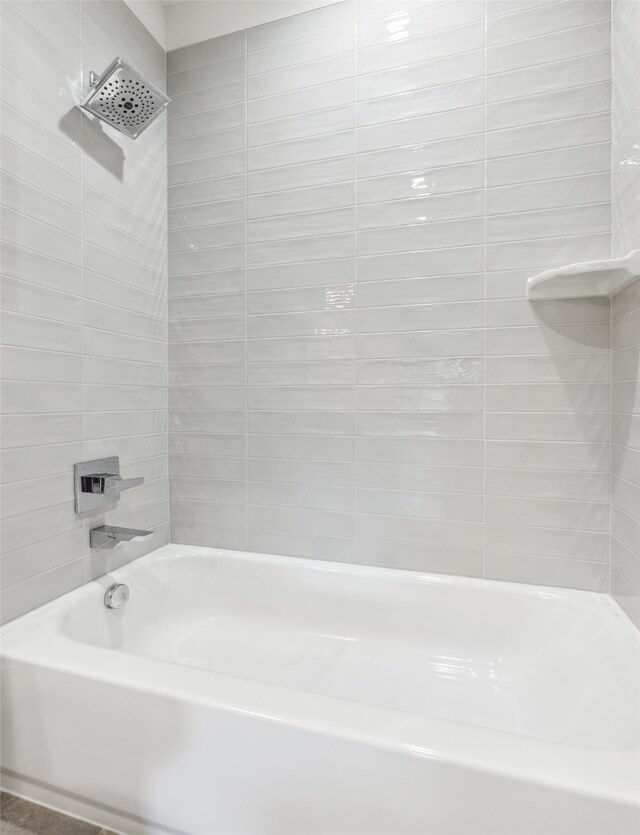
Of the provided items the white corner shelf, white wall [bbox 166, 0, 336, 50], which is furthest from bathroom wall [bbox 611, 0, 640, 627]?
white wall [bbox 166, 0, 336, 50]

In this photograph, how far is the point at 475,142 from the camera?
154cm

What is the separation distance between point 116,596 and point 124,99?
1686 millimetres

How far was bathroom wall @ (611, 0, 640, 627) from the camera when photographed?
4.02ft

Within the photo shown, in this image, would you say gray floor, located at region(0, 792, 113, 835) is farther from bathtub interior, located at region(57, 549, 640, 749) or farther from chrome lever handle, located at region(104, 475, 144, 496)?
chrome lever handle, located at region(104, 475, 144, 496)

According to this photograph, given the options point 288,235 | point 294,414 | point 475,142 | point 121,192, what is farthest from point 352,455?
point 121,192

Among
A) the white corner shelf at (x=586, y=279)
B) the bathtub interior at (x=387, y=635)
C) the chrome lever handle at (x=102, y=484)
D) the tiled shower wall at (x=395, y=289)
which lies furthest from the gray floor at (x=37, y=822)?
the white corner shelf at (x=586, y=279)

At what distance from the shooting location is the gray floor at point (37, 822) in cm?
105

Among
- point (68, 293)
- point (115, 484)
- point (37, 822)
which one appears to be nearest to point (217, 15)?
point (68, 293)

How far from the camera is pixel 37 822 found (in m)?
1.07

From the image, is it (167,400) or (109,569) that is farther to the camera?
(167,400)

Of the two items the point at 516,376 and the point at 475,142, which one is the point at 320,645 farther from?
the point at 475,142

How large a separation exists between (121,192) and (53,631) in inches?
59.4

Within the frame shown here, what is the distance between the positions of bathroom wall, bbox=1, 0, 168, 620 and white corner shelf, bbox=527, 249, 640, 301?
58.1 inches

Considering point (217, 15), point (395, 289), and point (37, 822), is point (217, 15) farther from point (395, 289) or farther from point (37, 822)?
point (37, 822)
